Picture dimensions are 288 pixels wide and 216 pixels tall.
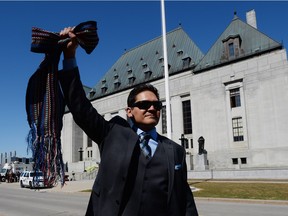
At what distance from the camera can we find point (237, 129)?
42.0 meters

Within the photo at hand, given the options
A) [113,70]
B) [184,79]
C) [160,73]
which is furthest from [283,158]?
[113,70]

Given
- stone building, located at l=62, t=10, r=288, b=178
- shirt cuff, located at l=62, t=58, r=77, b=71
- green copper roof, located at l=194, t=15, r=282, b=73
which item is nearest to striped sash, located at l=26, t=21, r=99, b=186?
shirt cuff, located at l=62, t=58, r=77, b=71

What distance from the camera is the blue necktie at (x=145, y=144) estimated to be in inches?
97.1

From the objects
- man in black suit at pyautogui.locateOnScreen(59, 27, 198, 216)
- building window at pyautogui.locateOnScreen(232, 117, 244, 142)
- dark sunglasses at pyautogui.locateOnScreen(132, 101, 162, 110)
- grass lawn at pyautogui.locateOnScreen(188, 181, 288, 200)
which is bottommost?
grass lawn at pyautogui.locateOnScreen(188, 181, 288, 200)

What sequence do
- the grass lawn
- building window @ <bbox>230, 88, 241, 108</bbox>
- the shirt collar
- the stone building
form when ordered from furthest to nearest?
building window @ <bbox>230, 88, 241, 108</bbox>
the stone building
the grass lawn
the shirt collar

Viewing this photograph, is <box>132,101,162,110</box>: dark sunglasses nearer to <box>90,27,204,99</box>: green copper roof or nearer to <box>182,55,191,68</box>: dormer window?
<box>90,27,204,99</box>: green copper roof

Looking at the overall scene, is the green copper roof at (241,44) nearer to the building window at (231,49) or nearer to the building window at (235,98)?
the building window at (231,49)

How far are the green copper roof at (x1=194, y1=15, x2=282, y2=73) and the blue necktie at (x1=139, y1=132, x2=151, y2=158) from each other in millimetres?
41122

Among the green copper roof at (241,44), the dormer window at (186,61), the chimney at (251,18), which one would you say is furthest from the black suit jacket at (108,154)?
the chimney at (251,18)

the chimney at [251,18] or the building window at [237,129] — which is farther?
the chimney at [251,18]

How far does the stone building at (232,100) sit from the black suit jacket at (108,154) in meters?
29.2

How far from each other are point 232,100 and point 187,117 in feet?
27.2

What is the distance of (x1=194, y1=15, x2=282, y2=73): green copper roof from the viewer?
4147 centimetres

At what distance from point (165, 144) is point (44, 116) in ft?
3.43
